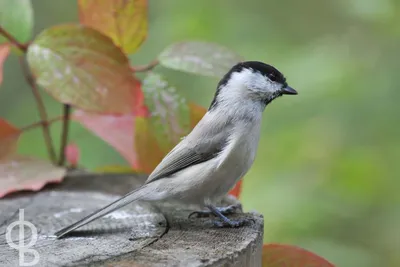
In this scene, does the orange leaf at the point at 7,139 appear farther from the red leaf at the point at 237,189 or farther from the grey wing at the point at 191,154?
the red leaf at the point at 237,189

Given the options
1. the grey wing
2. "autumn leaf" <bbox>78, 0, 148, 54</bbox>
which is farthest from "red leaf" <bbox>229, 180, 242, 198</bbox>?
"autumn leaf" <bbox>78, 0, 148, 54</bbox>

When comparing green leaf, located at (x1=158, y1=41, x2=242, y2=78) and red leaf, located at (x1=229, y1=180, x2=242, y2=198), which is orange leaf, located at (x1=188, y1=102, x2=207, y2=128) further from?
red leaf, located at (x1=229, y1=180, x2=242, y2=198)

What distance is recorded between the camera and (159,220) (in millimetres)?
1909

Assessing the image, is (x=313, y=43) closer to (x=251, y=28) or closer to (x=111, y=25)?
(x=251, y=28)

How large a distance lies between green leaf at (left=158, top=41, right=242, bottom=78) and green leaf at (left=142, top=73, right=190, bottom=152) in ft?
0.29

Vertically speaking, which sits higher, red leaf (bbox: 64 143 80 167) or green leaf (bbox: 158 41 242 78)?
green leaf (bbox: 158 41 242 78)

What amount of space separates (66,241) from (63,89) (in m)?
0.56

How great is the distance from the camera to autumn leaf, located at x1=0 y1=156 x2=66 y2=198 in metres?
2.13

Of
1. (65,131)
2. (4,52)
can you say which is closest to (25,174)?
(65,131)

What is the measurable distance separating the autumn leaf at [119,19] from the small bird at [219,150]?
0.41 m

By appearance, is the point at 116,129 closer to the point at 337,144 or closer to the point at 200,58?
the point at 200,58

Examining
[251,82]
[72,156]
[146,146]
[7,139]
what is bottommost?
[72,156]

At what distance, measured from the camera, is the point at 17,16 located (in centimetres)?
223

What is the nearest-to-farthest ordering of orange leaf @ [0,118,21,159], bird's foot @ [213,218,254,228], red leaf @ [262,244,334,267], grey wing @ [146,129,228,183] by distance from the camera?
red leaf @ [262,244,334,267] < bird's foot @ [213,218,254,228] < grey wing @ [146,129,228,183] < orange leaf @ [0,118,21,159]
